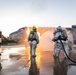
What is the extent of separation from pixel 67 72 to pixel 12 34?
1536 inches

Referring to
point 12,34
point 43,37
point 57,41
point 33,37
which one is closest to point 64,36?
point 57,41

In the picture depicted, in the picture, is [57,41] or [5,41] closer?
[57,41]

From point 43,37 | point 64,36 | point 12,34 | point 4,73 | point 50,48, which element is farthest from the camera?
point 12,34

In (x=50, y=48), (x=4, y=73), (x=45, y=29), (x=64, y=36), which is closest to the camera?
(x=4, y=73)

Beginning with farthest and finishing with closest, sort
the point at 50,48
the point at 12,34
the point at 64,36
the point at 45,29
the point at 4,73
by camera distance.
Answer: the point at 12,34, the point at 45,29, the point at 50,48, the point at 64,36, the point at 4,73

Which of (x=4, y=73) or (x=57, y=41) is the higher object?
(x=57, y=41)

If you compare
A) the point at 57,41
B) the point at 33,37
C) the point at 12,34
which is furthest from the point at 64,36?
the point at 12,34

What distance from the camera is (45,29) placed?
3516 cm

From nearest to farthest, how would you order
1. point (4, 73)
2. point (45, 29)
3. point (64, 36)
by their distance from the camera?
Answer: point (4, 73), point (64, 36), point (45, 29)

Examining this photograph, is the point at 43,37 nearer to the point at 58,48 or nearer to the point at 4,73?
the point at 58,48

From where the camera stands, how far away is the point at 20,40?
51094 mm

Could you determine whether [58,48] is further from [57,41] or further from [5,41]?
[5,41]

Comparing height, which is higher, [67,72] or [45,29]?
[45,29]

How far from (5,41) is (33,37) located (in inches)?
1301
